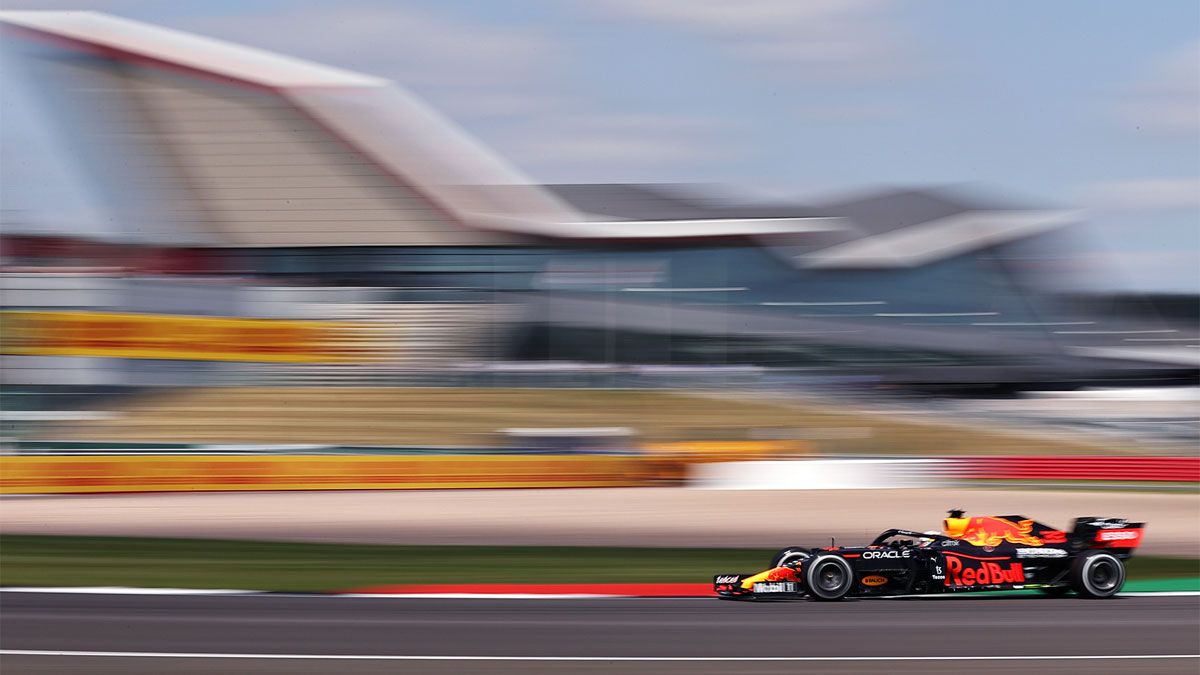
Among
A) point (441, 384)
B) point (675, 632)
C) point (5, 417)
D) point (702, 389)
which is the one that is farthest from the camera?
point (702, 389)

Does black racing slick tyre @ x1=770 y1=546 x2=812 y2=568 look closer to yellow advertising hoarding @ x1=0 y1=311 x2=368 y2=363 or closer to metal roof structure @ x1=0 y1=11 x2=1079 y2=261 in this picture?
yellow advertising hoarding @ x1=0 y1=311 x2=368 y2=363

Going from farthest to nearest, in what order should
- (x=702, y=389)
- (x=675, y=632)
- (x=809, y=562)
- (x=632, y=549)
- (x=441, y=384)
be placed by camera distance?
(x=702, y=389) → (x=441, y=384) → (x=632, y=549) → (x=809, y=562) → (x=675, y=632)

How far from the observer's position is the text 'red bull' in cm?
978

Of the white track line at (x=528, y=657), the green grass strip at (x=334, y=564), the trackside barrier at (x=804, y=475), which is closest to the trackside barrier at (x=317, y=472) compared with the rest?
the trackside barrier at (x=804, y=475)

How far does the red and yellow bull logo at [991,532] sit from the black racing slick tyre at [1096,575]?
379 millimetres

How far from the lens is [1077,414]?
39.0 metres

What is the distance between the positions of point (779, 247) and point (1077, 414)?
12797 millimetres

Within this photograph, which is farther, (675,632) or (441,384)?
(441,384)

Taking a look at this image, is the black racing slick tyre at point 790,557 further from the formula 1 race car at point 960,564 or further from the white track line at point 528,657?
the white track line at point 528,657

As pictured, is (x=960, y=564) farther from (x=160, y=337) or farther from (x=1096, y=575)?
(x=160, y=337)

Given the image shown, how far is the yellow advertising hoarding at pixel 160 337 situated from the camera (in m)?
27.0

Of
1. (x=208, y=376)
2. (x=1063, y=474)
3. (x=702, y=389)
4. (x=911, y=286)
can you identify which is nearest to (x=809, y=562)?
(x=1063, y=474)

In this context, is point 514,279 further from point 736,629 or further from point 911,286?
point 736,629

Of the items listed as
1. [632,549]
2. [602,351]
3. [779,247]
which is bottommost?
[632,549]
